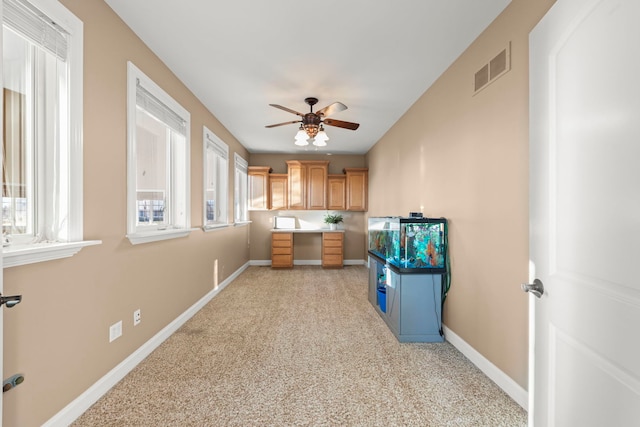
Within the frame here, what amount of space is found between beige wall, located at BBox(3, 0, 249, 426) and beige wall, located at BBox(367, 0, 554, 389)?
2.64 m

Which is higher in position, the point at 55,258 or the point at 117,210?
the point at 117,210

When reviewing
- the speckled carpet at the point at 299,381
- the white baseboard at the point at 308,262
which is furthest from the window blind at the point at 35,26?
the white baseboard at the point at 308,262

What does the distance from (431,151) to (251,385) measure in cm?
276

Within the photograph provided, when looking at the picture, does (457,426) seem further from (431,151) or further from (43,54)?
(43,54)

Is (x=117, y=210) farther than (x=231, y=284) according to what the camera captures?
No

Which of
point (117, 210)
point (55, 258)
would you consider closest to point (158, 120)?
point (117, 210)

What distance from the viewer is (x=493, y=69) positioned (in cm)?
223

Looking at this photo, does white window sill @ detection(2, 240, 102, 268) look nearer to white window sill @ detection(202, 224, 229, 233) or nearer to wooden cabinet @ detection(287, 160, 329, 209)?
white window sill @ detection(202, 224, 229, 233)

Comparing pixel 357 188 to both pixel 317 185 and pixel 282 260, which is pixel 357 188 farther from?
pixel 282 260

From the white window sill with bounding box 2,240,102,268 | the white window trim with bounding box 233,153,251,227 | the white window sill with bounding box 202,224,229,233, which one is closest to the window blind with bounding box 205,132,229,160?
the white window trim with bounding box 233,153,251,227

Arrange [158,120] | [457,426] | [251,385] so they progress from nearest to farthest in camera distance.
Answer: [457,426], [251,385], [158,120]

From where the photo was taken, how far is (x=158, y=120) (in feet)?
9.38

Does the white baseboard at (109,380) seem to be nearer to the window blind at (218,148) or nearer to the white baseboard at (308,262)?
the window blind at (218,148)

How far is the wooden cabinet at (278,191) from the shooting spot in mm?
6871
